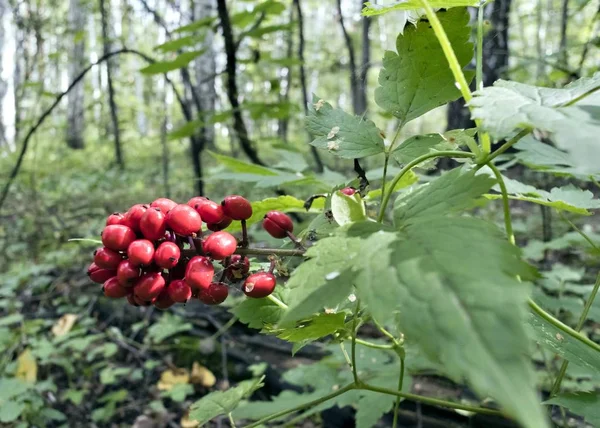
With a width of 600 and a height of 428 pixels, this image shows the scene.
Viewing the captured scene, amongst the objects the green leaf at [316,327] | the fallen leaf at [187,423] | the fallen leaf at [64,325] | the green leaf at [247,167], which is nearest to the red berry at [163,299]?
the green leaf at [316,327]

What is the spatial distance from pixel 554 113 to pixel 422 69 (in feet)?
1.14

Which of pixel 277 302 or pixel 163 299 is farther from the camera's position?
pixel 277 302

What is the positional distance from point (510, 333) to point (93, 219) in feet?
23.2

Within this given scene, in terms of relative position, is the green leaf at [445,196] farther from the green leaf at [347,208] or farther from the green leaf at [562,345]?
the green leaf at [562,345]

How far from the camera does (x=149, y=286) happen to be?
2.73ft

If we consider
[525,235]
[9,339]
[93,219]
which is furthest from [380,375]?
[93,219]

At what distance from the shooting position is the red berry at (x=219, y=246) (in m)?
0.80

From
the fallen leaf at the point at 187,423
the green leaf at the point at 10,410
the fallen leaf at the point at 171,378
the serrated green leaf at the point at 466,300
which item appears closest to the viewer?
the serrated green leaf at the point at 466,300

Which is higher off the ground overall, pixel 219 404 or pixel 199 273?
pixel 199 273

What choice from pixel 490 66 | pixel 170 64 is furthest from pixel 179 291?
pixel 490 66

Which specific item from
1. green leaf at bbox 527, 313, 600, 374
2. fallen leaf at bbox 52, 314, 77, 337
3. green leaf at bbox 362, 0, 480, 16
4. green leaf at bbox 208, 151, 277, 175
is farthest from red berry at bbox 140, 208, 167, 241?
fallen leaf at bbox 52, 314, 77, 337

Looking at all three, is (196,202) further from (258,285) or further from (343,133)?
(343,133)

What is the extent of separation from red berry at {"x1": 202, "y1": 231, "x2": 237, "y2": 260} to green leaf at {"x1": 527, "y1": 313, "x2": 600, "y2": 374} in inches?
24.7

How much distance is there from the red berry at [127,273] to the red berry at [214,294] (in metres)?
0.13
